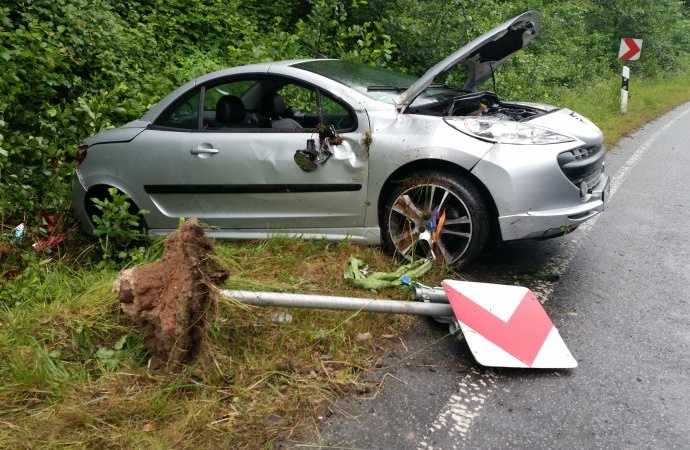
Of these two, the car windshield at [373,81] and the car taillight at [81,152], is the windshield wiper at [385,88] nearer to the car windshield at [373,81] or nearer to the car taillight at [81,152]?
the car windshield at [373,81]

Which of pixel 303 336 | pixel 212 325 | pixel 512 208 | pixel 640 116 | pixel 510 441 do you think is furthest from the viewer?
pixel 640 116

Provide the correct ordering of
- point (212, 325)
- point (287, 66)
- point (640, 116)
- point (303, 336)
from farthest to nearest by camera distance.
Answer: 1. point (640, 116)
2. point (287, 66)
3. point (303, 336)
4. point (212, 325)

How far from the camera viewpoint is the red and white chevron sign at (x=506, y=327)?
299 cm

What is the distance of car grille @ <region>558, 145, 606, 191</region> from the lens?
377cm

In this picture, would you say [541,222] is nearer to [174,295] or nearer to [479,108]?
[479,108]

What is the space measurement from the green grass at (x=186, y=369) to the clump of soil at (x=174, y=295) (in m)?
0.08

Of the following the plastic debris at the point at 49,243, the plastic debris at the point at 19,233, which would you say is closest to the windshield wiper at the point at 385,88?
the plastic debris at the point at 49,243

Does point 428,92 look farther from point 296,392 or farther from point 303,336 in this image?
point 296,392

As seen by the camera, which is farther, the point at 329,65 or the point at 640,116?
the point at 640,116

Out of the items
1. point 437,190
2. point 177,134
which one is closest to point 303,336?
point 437,190

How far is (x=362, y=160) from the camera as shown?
4051mm

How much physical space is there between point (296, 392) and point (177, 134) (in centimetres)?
254

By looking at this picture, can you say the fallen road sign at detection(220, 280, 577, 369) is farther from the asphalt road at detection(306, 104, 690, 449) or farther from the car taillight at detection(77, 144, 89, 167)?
the car taillight at detection(77, 144, 89, 167)

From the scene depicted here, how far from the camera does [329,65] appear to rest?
15.4 ft
